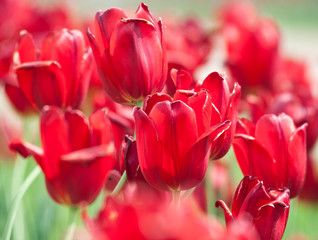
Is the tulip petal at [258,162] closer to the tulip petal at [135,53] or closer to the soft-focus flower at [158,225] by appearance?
the tulip petal at [135,53]

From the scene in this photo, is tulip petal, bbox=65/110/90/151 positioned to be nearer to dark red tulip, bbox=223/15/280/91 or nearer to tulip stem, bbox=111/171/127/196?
tulip stem, bbox=111/171/127/196

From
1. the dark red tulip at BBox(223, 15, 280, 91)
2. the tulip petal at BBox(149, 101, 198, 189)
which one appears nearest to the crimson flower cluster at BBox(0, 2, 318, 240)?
the tulip petal at BBox(149, 101, 198, 189)

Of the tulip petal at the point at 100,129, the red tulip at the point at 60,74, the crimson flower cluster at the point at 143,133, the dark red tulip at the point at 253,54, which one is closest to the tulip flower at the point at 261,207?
the crimson flower cluster at the point at 143,133

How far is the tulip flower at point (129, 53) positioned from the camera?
50 centimetres

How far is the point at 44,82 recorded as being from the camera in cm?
58

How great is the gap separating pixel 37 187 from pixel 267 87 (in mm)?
488

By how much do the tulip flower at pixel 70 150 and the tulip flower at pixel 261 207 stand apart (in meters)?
0.11

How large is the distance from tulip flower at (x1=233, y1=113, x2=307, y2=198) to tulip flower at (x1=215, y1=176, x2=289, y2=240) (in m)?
0.06

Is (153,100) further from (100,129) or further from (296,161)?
(296,161)

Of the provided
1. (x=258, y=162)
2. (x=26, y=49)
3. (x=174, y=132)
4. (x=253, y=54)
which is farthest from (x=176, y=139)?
(x=253, y=54)

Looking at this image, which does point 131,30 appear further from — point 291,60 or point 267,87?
point 291,60

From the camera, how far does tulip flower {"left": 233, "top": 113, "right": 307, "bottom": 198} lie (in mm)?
524

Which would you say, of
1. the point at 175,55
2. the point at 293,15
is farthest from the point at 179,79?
the point at 293,15

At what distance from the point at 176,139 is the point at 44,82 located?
19cm
